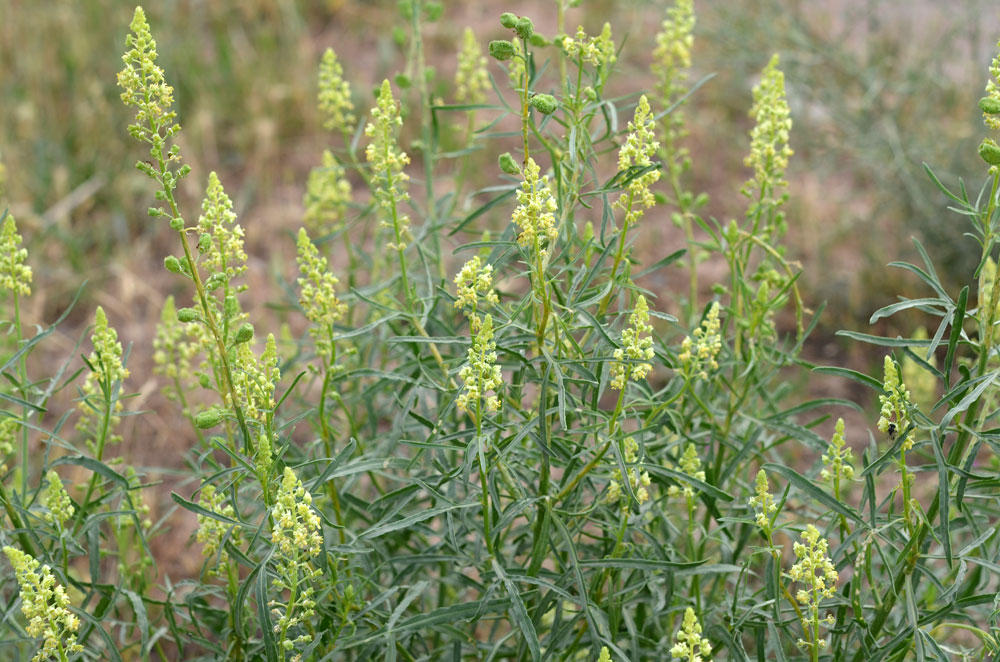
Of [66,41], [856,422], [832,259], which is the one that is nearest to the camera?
[856,422]

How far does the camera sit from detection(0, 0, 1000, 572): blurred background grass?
158 inches

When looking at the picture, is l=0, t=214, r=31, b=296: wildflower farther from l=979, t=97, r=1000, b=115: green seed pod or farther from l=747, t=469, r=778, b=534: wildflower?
l=979, t=97, r=1000, b=115: green seed pod

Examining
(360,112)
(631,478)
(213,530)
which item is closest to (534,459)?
(631,478)

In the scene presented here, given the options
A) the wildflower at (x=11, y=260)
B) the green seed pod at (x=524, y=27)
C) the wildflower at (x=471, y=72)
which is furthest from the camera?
the wildflower at (x=471, y=72)

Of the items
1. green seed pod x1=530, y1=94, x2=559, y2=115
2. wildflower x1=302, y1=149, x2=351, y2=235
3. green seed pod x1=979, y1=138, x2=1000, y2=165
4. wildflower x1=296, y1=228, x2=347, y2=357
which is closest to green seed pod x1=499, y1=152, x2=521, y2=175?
green seed pod x1=530, y1=94, x2=559, y2=115

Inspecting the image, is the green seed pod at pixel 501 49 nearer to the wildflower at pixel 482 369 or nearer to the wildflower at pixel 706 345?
the wildflower at pixel 482 369

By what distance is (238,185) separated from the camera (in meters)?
5.03

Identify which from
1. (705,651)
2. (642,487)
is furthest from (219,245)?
(705,651)

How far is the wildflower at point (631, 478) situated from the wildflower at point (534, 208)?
424mm

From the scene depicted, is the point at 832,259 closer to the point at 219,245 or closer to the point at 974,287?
the point at 974,287

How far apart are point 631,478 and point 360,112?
3867mm

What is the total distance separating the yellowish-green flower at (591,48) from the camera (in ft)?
5.91

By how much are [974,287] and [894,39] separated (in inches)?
61.7

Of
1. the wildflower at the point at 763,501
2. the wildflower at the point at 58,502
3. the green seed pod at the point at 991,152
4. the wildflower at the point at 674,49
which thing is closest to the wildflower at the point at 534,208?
the wildflower at the point at 763,501
